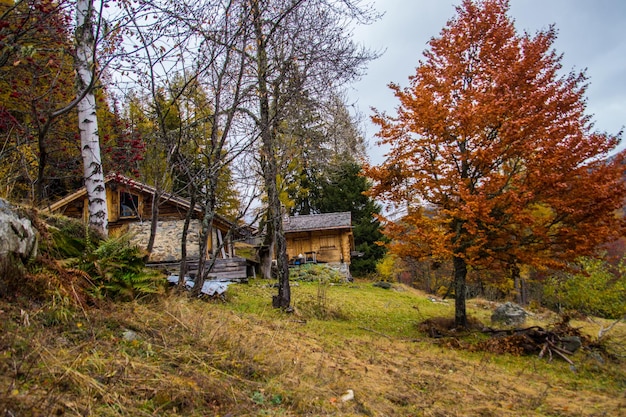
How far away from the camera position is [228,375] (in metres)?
3.26

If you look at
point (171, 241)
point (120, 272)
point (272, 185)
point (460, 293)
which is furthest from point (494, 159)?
point (171, 241)

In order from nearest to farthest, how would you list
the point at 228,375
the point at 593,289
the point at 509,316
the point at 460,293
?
the point at 228,375 < the point at 460,293 < the point at 509,316 < the point at 593,289

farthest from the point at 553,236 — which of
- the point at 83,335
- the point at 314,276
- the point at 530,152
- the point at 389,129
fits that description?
the point at 314,276

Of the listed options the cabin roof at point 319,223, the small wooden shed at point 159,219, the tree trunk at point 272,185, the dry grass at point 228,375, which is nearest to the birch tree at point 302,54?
the tree trunk at point 272,185

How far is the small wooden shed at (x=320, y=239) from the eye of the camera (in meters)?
25.8

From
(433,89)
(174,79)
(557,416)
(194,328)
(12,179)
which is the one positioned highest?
(433,89)

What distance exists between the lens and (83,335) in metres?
3.29

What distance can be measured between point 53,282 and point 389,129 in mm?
8666

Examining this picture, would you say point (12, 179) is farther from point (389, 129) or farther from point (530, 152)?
point (530, 152)

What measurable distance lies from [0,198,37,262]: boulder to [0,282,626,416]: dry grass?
1.73 ft

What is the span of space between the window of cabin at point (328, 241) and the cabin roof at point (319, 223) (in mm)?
1116

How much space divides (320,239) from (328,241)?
0.54m

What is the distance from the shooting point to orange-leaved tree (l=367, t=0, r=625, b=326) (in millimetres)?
8820

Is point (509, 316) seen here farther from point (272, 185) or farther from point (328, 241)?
point (328, 241)
